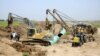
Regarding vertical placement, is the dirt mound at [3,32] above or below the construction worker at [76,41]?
below

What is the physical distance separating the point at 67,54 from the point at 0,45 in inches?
297

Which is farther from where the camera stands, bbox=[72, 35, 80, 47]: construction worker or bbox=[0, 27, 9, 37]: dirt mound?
bbox=[0, 27, 9, 37]: dirt mound

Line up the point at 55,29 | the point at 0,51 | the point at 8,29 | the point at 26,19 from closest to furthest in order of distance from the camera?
the point at 0,51, the point at 55,29, the point at 26,19, the point at 8,29

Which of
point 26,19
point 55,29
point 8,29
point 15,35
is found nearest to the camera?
point 15,35

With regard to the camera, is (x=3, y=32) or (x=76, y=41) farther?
(x=3, y=32)

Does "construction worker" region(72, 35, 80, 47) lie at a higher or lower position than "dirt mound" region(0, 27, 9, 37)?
higher

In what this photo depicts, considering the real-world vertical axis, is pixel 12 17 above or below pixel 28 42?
above

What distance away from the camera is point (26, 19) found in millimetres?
55000

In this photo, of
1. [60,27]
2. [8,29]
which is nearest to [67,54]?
[60,27]

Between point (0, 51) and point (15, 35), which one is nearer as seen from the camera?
point (0, 51)

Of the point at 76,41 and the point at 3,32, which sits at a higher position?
the point at 76,41

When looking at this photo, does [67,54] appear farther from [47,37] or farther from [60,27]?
[60,27]

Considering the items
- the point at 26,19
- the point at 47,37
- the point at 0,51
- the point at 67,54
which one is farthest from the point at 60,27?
the point at 0,51

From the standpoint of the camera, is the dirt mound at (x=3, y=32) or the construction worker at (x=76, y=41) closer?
the construction worker at (x=76, y=41)
